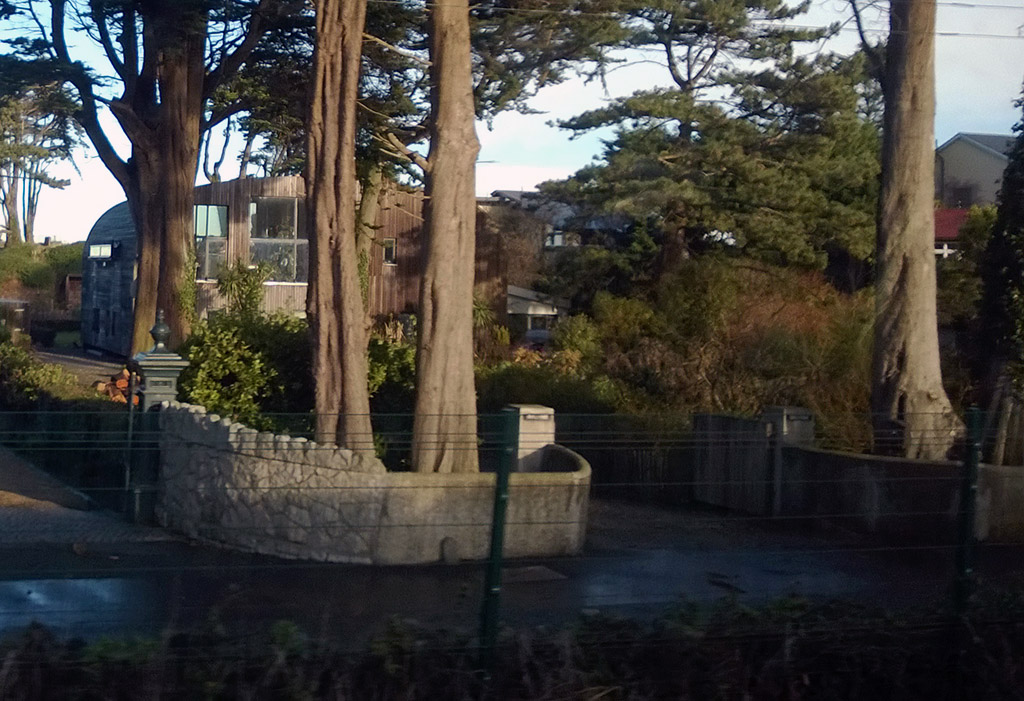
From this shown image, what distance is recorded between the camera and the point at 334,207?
12.2m

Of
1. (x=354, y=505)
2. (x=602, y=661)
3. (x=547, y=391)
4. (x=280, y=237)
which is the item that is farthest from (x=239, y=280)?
(x=602, y=661)

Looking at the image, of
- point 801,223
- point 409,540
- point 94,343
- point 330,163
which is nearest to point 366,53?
point 330,163

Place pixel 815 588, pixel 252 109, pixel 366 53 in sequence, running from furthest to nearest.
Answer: pixel 252 109, pixel 366 53, pixel 815 588

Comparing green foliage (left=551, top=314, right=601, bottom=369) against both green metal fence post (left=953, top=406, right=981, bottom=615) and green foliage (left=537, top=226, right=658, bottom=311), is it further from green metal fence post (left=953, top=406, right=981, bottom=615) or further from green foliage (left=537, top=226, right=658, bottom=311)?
green metal fence post (left=953, top=406, right=981, bottom=615)

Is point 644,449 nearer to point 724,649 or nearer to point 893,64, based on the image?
point 893,64

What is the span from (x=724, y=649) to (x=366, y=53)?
1607 centimetres

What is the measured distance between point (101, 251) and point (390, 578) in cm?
3024

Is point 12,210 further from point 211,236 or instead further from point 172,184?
point 172,184

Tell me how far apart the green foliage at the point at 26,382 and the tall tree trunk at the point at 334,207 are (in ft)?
23.7

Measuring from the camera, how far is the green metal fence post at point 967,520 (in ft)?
20.4

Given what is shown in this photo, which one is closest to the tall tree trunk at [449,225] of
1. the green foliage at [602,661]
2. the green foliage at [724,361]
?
the green foliage at [724,361]

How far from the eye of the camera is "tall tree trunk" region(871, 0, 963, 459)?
13930 millimetres

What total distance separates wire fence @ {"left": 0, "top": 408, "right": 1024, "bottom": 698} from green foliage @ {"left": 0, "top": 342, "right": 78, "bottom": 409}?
2498 mm

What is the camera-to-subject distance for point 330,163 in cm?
1214
